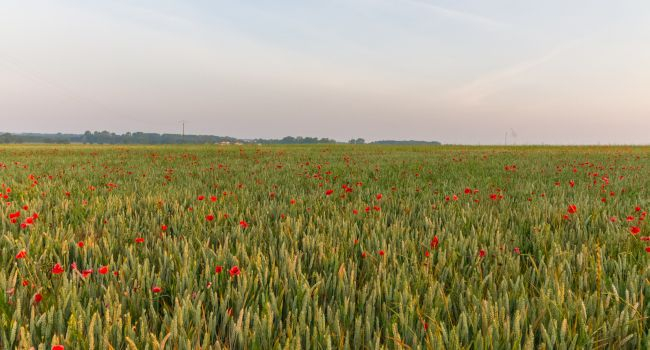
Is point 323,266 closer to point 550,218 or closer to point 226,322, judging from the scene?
point 226,322

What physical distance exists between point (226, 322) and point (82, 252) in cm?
173

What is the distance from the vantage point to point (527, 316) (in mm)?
1662

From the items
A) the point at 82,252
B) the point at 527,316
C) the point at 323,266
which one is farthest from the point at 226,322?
the point at 82,252

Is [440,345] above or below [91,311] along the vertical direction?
above

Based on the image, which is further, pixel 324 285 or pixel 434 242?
pixel 434 242

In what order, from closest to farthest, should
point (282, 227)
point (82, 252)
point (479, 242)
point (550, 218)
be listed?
point (82, 252), point (479, 242), point (282, 227), point (550, 218)

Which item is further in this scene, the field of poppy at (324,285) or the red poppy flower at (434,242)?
the red poppy flower at (434,242)

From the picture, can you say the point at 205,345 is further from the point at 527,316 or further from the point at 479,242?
the point at 479,242

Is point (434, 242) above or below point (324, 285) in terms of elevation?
above

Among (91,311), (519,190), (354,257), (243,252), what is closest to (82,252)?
(91,311)

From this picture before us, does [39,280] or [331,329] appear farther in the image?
[39,280]

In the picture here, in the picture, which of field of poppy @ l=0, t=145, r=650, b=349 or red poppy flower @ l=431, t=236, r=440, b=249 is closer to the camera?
field of poppy @ l=0, t=145, r=650, b=349

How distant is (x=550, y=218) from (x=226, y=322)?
12.8 feet

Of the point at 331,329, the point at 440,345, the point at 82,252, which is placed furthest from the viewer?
the point at 82,252
